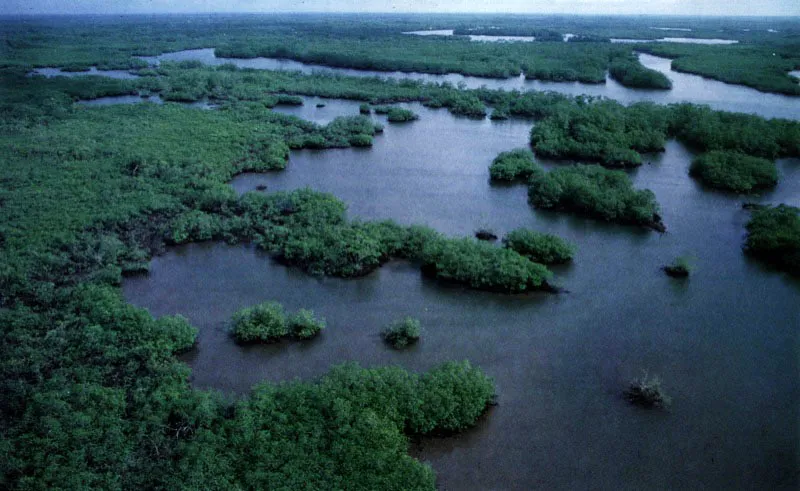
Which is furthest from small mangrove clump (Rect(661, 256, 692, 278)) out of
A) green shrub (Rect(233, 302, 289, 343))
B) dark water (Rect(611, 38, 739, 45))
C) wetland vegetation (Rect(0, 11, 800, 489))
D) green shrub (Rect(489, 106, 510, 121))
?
dark water (Rect(611, 38, 739, 45))

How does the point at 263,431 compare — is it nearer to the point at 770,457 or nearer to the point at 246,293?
the point at 246,293

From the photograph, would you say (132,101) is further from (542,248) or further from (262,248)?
(542,248)

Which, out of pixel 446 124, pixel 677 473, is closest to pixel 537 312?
pixel 677 473

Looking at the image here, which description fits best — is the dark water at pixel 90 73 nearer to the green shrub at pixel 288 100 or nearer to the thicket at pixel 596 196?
the green shrub at pixel 288 100

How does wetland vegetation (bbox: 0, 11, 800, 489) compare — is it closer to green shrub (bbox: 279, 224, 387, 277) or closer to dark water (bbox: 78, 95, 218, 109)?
green shrub (bbox: 279, 224, 387, 277)

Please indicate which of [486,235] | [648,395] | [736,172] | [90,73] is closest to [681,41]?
[736,172]
